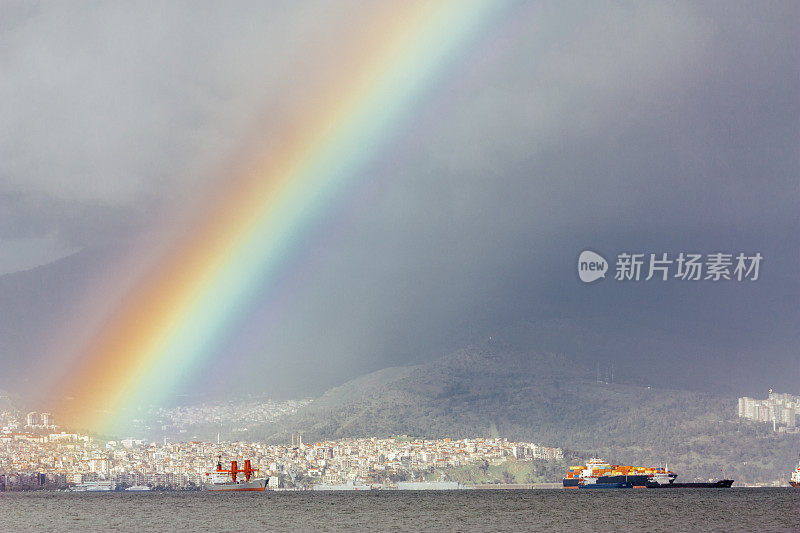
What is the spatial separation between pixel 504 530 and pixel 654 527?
18.6 m

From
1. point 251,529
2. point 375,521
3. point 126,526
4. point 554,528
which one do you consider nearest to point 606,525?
point 554,528

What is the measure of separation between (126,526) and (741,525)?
8390 cm

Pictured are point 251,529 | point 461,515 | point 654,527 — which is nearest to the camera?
point 654,527

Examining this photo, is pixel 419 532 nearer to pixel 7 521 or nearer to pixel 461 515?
pixel 461 515

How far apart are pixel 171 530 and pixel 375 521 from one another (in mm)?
32494

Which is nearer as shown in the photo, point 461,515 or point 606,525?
point 606,525

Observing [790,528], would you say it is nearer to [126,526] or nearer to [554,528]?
[554,528]

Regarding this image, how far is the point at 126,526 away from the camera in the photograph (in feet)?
422

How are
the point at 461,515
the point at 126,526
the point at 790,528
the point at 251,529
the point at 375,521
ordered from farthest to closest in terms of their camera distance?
the point at 461,515 < the point at 375,521 < the point at 126,526 < the point at 251,529 < the point at 790,528

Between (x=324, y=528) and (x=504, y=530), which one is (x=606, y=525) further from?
(x=324, y=528)

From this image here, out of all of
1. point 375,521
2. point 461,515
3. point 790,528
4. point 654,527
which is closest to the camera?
point 790,528

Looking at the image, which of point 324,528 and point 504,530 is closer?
point 504,530

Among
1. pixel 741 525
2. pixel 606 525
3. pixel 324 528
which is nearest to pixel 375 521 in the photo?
pixel 324 528

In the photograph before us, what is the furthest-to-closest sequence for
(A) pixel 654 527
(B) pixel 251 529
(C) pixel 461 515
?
(C) pixel 461 515
(B) pixel 251 529
(A) pixel 654 527
